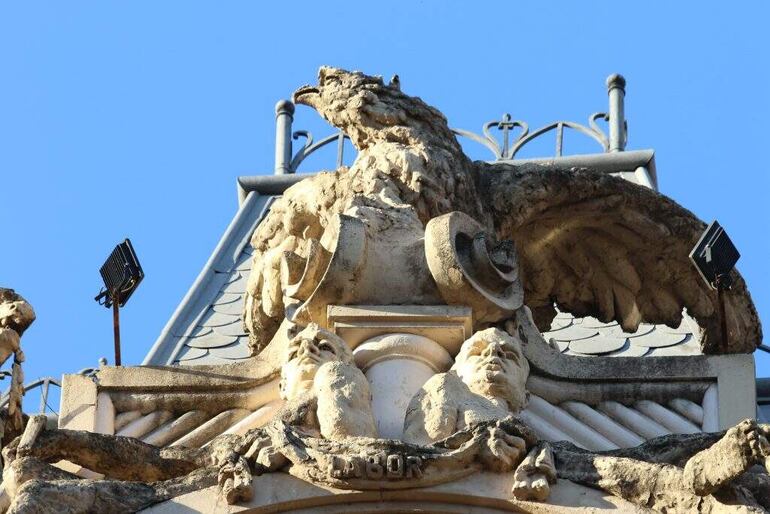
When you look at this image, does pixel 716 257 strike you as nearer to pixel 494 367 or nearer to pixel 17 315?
pixel 494 367

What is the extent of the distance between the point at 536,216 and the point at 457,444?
11.4ft

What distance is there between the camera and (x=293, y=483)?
1460 centimetres

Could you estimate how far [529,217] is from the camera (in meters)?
17.9

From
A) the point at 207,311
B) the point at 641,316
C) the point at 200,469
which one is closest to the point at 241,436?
the point at 200,469

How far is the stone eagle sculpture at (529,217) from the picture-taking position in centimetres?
1758

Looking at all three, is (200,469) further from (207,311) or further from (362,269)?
(207,311)

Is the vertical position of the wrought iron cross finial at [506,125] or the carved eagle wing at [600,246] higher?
the wrought iron cross finial at [506,125]

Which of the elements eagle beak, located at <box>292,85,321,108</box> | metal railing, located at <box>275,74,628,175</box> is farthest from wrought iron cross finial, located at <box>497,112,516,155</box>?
eagle beak, located at <box>292,85,321,108</box>

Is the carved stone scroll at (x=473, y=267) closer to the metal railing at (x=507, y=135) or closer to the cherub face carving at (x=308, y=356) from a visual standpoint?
the cherub face carving at (x=308, y=356)

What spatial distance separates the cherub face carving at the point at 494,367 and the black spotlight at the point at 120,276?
225 centimetres

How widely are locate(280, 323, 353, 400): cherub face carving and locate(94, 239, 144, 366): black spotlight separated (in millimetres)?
1634

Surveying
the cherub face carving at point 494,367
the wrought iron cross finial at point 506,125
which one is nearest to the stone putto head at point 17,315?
the cherub face carving at point 494,367

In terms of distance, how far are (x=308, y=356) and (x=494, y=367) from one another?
0.93 m

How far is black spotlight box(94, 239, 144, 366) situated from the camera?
1758cm
